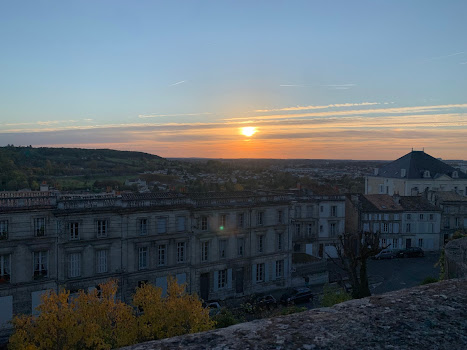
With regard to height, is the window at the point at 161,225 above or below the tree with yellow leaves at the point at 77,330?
above

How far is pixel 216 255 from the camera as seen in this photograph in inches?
1302

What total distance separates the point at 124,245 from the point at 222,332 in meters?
25.0

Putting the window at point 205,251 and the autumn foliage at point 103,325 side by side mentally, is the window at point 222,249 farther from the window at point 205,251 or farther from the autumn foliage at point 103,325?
the autumn foliage at point 103,325

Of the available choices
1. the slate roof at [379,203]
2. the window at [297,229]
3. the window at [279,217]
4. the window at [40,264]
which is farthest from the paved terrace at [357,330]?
the slate roof at [379,203]

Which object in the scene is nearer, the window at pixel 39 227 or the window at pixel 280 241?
the window at pixel 39 227

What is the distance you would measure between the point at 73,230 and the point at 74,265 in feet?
7.19

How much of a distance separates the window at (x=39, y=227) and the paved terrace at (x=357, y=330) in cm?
2350

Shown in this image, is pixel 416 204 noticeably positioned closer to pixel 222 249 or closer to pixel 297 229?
pixel 297 229

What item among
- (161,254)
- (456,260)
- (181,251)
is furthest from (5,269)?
(456,260)

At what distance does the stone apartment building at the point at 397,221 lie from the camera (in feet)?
160

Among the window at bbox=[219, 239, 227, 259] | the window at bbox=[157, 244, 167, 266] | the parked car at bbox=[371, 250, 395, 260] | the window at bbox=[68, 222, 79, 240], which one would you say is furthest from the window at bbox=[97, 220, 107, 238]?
the parked car at bbox=[371, 250, 395, 260]

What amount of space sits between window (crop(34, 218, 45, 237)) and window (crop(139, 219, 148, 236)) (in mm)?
6145

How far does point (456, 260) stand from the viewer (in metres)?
14.5

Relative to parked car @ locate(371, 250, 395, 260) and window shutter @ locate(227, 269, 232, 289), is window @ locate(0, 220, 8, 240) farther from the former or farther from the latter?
parked car @ locate(371, 250, 395, 260)
